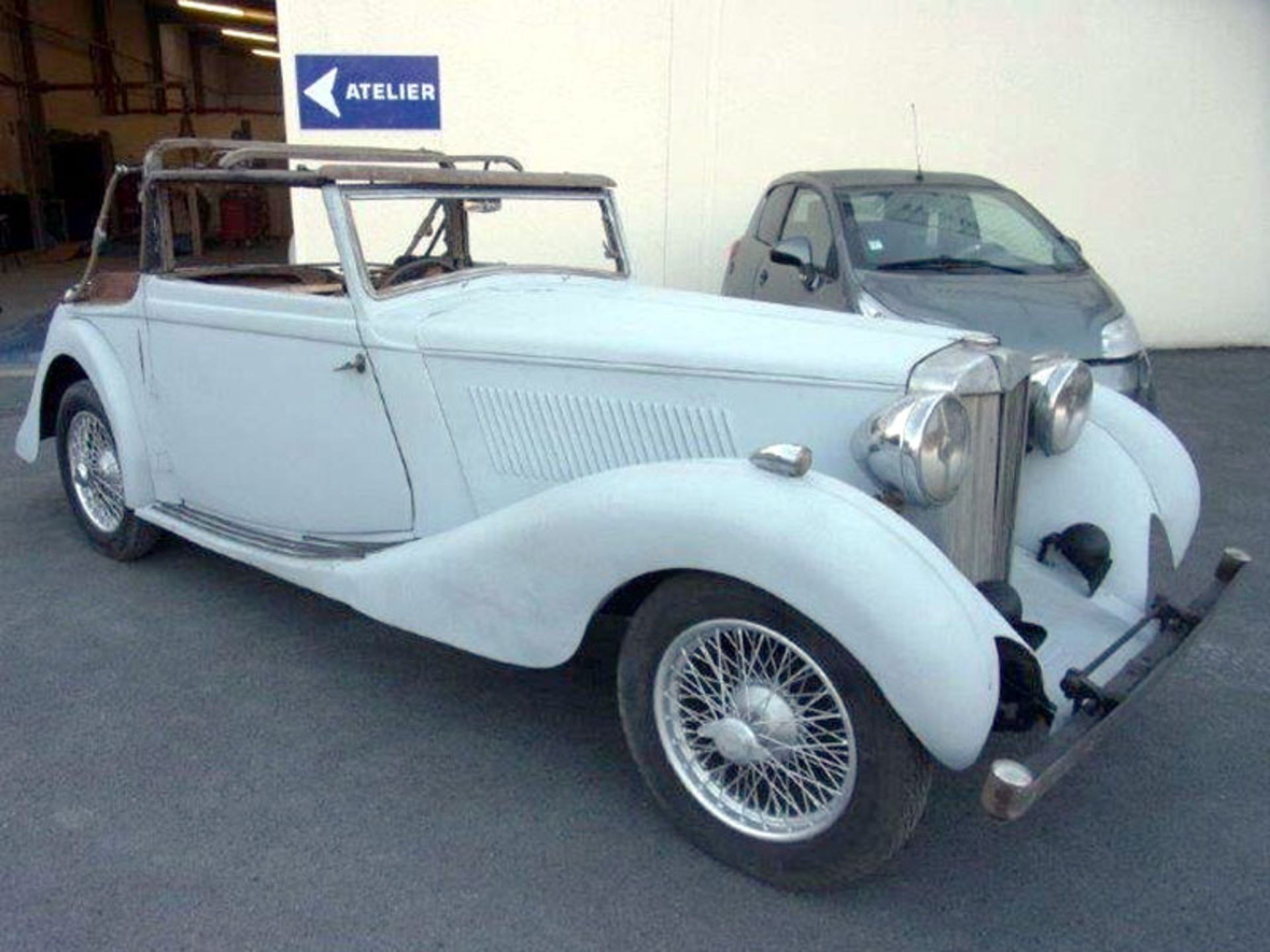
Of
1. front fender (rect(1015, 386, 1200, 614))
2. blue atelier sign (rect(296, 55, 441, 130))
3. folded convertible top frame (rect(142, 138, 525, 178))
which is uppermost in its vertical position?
blue atelier sign (rect(296, 55, 441, 130))

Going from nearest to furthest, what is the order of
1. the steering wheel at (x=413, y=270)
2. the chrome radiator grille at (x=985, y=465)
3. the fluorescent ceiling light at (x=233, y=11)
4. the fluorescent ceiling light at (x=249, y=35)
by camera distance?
the chrome radiator grille at (x=985, y=465)
the steering wheel at (x=413, y=270)
the fluorescent ceiling light at (x=233, y=11)
the fluorescent ceiling light at (x=249, y=35)

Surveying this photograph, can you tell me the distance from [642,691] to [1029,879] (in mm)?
1020

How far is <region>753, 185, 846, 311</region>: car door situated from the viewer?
5.84 meters

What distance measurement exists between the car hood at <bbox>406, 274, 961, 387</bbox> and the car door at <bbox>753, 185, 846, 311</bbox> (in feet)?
8.04

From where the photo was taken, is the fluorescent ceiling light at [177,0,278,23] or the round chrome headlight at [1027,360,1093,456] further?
the fluorescent ceiling light at [177,0,278,23]

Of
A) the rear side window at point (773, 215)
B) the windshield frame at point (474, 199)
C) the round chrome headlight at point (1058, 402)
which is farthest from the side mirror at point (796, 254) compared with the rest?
the round chrome headlight at point (1058, 402)

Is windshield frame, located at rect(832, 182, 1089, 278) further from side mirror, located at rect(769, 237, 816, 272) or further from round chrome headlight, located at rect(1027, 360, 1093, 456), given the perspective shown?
round chrome headlight, located at rect(1027, 360, 1093, 456)

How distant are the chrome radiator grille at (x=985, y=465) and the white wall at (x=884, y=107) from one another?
6034 millimetres

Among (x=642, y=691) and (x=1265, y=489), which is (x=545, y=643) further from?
(x=1265, y=489)

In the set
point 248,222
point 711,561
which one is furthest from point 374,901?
point 248,222

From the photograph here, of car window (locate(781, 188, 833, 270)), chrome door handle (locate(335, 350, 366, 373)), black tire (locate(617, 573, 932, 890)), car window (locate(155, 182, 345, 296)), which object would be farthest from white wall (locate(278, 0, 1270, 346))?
black tire (locate(617, 573, 932, 890))

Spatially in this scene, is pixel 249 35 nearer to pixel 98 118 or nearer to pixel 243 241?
pixel 98 118

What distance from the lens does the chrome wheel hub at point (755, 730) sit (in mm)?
2389

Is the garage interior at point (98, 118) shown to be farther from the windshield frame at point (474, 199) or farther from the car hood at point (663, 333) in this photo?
the car hood at point (663, 333)
